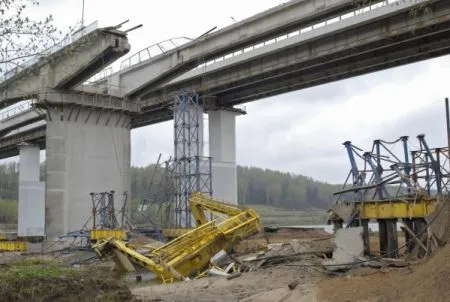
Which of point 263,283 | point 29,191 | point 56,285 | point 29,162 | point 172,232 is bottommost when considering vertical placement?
point 263,283

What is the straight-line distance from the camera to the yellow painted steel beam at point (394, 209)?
18.8 m

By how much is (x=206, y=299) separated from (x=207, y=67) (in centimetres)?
3355

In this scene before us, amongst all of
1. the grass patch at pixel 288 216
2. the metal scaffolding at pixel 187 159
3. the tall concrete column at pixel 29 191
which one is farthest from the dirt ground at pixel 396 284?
the grass patch at pixel 288 216

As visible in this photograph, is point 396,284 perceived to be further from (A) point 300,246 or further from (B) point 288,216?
(B) point 288,216

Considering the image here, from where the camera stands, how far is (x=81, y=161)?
45.7m

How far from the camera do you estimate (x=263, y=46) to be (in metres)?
43.9

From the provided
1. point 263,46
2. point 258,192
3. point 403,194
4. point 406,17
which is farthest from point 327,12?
point 258,192

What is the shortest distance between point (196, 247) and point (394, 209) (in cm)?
878

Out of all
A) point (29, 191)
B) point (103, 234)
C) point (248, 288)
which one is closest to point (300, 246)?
point (248, 288)

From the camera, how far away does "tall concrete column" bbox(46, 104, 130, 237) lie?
44156 millimetres

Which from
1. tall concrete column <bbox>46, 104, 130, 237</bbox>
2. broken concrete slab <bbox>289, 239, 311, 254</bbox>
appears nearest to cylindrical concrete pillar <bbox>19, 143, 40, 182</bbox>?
tall concrete column <bbox>46, 104, 130, 237</bbox>

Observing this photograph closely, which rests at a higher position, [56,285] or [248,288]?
[56,285]

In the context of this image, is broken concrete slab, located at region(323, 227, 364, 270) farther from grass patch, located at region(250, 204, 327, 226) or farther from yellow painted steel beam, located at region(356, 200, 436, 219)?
grass patch, located at region(250, 204, 327, 226)

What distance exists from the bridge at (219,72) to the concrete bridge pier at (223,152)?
0.46 feet
